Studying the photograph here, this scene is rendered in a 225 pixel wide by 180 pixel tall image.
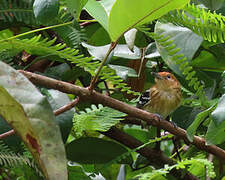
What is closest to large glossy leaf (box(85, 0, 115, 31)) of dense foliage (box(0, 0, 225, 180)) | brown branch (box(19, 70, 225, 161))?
dense foliage (box(0, 0, 225, 180))

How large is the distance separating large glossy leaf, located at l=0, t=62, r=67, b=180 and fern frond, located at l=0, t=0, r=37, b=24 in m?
0.78

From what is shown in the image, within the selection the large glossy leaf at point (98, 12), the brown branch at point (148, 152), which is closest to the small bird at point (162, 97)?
the brown branch at point (148, 152)

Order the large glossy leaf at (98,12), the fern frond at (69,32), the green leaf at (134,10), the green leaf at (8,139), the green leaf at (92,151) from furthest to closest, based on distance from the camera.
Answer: the green leaf at (92,151) → the fern frond at (69,32) → the green leaf at (8,139) → the large glossy leaf at (98,12) → the green leaf at (134,10)

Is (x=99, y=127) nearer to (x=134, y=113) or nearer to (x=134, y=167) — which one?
(x=134, y=113)

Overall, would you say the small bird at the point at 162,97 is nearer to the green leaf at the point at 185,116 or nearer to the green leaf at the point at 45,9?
the green leaf at the point at 185,116

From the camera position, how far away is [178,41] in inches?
45.9

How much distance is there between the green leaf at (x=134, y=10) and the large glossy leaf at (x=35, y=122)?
31 cm

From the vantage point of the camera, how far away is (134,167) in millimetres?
1640

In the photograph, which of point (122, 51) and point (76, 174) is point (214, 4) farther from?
point (76, 174)

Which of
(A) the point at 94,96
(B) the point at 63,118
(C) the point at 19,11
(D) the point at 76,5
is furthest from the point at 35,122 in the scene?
(C) the point at 19,11

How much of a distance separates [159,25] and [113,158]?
0.56 meters

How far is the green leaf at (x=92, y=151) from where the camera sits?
1446 mm

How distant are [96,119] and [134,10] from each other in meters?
0.48

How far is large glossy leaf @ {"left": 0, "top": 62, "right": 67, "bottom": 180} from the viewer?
0.57 metres
